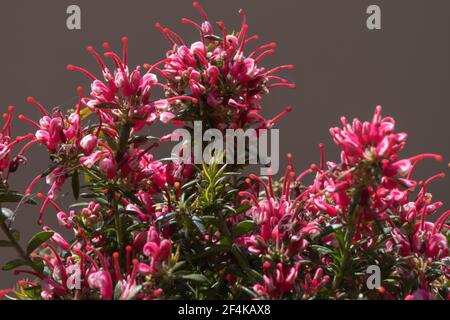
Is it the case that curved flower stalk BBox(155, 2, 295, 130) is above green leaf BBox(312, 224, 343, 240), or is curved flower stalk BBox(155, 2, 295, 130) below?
above

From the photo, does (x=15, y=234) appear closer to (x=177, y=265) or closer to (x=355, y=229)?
(x=177, y=265)

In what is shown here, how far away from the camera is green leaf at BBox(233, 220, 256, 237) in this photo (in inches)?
35.2

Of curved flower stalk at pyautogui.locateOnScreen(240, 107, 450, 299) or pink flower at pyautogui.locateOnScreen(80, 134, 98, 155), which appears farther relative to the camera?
pink flower at pyautogui.locateOnScreen(80, 134, 98, 155)

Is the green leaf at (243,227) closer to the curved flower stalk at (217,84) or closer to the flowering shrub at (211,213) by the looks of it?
the flowering shrub at (211,213)

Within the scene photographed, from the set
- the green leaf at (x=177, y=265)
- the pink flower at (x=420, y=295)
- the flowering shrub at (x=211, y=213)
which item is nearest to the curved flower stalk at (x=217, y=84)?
the flowering shrub at (x=211, y=213)

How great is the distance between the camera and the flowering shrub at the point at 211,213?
2.65ft

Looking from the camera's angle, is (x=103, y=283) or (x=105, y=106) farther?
(x=105, y=106)

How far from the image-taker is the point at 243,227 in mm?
900

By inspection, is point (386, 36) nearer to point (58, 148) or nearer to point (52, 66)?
point (52, 66)

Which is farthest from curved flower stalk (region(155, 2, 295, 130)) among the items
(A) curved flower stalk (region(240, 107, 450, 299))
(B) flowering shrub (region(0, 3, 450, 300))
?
(A) curved flower stalk (region(240, 107, 450, 299))

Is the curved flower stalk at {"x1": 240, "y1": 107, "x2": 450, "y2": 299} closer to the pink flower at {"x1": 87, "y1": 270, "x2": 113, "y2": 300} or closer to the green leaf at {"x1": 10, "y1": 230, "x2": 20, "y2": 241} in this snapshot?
the pink flower at {"x1": 87, "y1": 270, "x2": 113, "y2": 300}

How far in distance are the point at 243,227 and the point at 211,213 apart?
6 centimetres

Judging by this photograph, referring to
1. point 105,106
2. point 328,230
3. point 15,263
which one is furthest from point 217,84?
point 15,263
